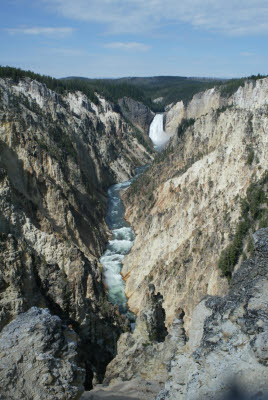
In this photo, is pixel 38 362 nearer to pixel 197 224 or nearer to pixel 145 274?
pixel 197 224

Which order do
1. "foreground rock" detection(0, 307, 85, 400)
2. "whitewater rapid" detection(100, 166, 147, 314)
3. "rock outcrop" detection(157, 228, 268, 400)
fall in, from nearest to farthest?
1. "rock outcrop" detection(157, 228, 268, 400)
2. "foreground rock" detection(0, 307, 85, 400)
3. "whitewater rapid" detection(100, 166, 147, 314)

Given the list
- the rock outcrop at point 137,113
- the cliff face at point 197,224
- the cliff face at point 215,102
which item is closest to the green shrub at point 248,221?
the cliff face at point 197,224

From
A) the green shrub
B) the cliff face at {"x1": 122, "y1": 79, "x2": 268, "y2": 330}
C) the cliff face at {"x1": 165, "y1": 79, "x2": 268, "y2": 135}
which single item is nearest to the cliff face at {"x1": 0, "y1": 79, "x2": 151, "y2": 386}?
the cliff face at {"x1": 122, "y1": 79, "x2": 268, "y2": 330}

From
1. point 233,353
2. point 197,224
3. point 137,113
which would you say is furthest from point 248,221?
point 137,113

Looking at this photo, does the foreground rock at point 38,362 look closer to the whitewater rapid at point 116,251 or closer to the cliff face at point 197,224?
the cliff face at point 197,224

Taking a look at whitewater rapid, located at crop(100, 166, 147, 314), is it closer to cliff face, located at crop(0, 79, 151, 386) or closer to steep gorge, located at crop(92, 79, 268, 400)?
steep gorge, located at crop(92, 79, 268, 400)

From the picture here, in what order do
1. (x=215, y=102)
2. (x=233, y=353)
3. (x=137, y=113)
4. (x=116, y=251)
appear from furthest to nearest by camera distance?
(x=137, y=113)
(x=215, y=102)
(x=116, y=251)
(x=233, y=353)
